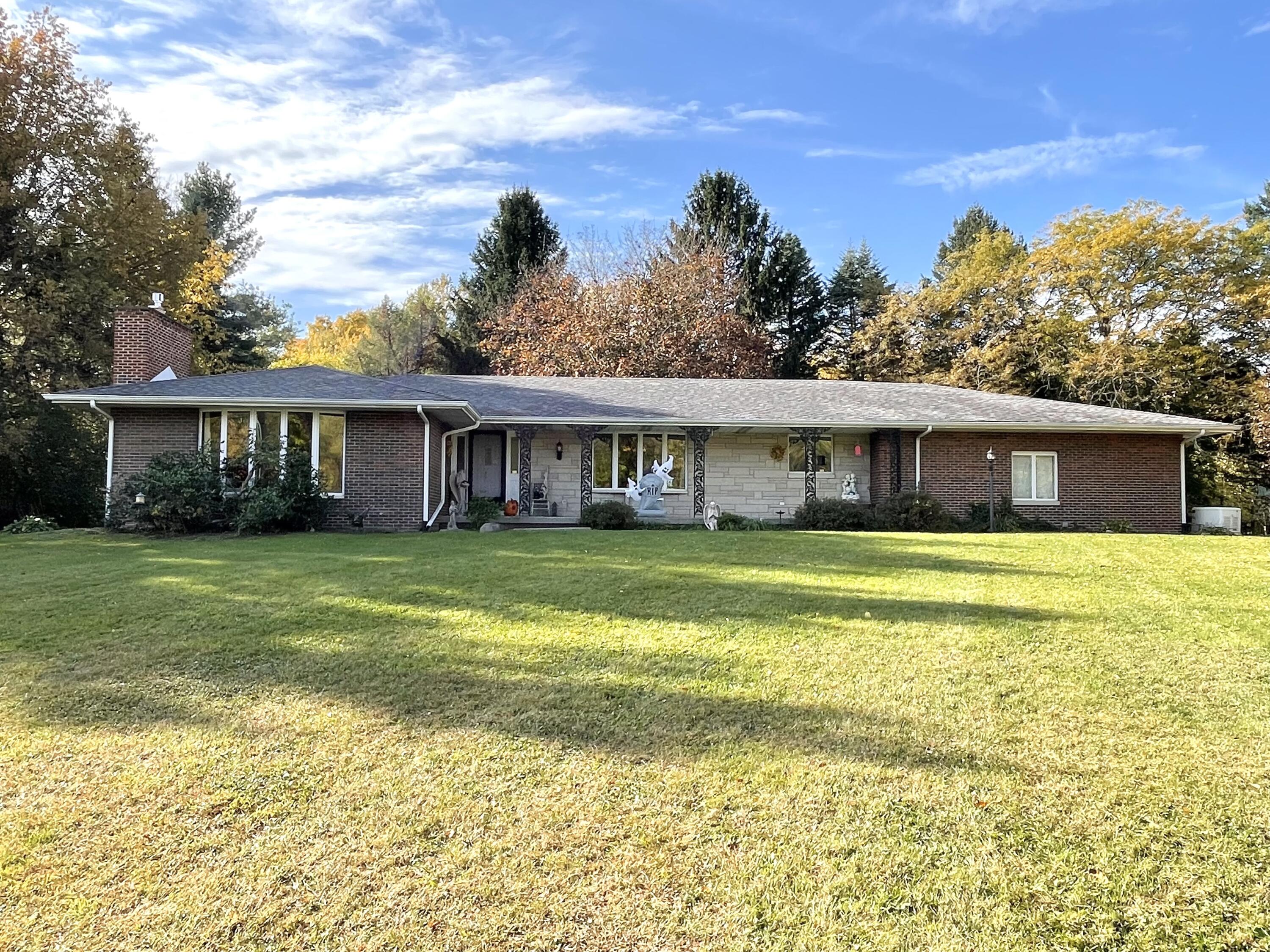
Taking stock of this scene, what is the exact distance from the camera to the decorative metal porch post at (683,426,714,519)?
53.5 ft

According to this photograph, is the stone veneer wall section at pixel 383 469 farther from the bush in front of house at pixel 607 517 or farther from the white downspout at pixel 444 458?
the bush in front of house at pixel 607 517

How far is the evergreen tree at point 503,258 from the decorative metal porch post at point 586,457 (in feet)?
60.6

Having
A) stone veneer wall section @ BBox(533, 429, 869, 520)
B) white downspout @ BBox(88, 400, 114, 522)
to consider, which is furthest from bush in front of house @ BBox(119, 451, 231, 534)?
stone veneer wall section @ BBox(533, 429, 869, 520)

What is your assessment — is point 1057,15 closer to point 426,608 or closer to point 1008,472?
point 1008,472

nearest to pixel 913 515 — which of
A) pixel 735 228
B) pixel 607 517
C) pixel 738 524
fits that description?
pixel 738 524

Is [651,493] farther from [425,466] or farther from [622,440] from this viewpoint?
[425,466]

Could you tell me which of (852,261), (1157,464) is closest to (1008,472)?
(1157,464)

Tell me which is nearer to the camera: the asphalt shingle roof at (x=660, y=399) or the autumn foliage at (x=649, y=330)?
the asphalt shingle roof at (x=660, y=399)

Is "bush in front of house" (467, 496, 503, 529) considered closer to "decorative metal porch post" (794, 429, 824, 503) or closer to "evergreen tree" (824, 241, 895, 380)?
"decorative metal porch post" (794, 429, 824, 503)

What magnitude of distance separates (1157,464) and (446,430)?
1543 centimetres

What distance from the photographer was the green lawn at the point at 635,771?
238 cm

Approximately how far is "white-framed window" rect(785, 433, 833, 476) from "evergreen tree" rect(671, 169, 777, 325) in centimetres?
1516

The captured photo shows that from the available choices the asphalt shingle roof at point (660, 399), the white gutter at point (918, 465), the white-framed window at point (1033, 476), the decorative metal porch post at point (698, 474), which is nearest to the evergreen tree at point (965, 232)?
the asphalt shingle roof at point (660, 399)

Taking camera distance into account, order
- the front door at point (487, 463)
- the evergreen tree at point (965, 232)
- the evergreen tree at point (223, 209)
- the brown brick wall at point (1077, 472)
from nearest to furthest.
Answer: the brown brick wall at point (1077, 472)
the front door at point (487, 463)
the evergreen tree at point (223, 209)
the evergreen tree at point (965, 232)
